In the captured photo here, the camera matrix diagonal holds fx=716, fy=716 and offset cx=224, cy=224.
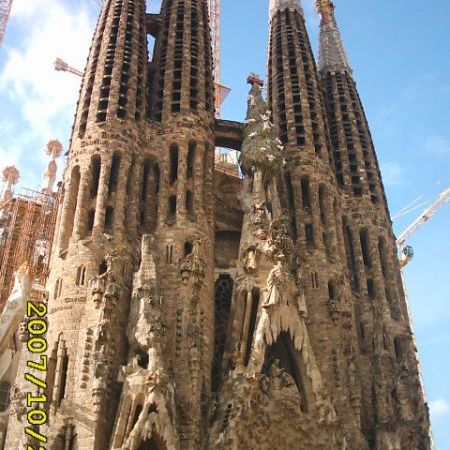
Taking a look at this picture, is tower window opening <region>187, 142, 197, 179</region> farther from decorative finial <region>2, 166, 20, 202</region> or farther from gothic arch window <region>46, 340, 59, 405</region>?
decorative finial <region>2, 166, 20, 202</region>

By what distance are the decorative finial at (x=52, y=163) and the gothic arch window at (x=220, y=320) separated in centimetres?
2375

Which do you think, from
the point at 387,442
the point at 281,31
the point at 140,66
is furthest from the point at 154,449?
the point at 281,31

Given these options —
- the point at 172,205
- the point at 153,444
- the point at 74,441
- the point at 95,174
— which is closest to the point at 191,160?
the point at 172,205

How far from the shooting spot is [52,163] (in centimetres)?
5444

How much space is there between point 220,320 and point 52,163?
1178 inches

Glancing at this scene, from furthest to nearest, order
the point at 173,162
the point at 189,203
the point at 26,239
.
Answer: the point at 26,239 → the point at 173,162 → the point at 189,203

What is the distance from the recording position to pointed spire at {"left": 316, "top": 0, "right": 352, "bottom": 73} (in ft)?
136

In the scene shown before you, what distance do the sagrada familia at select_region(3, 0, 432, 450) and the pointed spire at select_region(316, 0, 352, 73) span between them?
327 centimetres

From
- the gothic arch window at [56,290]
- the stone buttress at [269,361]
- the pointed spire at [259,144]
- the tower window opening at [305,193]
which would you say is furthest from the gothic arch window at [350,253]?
the gothic arch window at [56,290]

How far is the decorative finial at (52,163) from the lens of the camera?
51931 millimetres

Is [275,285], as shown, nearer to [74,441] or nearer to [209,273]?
[209,273]

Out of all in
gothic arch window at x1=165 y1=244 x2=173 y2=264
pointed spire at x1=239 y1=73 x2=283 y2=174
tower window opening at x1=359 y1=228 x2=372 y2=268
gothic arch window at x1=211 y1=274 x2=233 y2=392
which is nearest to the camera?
gothic arch window at x1=211 y1=274 x2=233 y2=392

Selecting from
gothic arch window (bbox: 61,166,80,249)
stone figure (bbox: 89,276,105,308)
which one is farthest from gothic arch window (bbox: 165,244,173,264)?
gothic arch window (bbox: 61,166,80,249)

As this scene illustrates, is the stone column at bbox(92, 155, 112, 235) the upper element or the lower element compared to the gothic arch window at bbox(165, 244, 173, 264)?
upper
